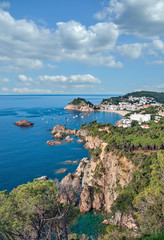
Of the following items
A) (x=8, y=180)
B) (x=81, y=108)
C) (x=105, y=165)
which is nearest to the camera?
(x=105, y=165)

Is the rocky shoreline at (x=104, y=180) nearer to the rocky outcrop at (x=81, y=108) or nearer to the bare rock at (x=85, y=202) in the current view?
the bare rock at (x=85, y=202)

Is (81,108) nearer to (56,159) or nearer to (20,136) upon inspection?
(20,136)

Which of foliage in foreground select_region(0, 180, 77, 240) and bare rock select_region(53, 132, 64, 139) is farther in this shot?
bare rock select_region(53, 132, 64, 139)

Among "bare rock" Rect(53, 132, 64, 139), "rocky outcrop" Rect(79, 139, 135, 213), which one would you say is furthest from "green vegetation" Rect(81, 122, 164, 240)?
"bare rock" Rect(53, 132, 64, 139)

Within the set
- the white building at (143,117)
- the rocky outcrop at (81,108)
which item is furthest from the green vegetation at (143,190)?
the rocky outcrop at (81,108)

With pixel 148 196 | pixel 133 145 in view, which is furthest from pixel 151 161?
pixel 148 196

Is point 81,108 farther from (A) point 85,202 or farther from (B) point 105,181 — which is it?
(A) point 85,202

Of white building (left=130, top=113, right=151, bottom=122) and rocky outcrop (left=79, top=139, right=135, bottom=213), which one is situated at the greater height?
white building (left=130, top=113, right=151, bottom=122)

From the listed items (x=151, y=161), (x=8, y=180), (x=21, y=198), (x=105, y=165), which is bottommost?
(x=8, y=180)

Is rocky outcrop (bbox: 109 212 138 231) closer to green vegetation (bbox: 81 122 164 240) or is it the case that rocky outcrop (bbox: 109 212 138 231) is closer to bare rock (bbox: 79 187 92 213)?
green vegetation (bbox: 81 122 164 240)

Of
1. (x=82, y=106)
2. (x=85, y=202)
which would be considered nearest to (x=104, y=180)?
(x=85, y=202)

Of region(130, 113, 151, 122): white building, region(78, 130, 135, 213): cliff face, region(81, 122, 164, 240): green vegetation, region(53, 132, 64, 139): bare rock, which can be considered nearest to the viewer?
region(81, 122, 164, 240): green vegetation
